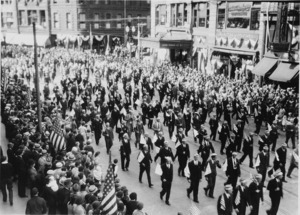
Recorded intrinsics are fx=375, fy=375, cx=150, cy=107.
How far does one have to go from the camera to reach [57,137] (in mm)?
12984

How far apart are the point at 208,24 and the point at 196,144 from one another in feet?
64.6

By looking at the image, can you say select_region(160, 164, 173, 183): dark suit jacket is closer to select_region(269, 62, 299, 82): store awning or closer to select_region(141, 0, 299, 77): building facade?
select_region(269, 62, 299, 82): store awning

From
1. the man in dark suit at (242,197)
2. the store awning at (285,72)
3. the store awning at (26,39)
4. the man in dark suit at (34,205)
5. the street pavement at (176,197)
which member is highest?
the store awning at (26,39)

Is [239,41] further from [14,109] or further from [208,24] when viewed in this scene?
[14,109]

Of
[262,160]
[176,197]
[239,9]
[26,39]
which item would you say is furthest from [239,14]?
[26,39]

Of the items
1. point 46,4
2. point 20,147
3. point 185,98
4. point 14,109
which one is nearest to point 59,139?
point 20,147

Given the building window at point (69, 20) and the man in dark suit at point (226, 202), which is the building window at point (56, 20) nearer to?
the building window at point (69, 20)

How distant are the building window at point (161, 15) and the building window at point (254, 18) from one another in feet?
45.4

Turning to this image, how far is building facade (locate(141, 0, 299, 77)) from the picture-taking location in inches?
1109

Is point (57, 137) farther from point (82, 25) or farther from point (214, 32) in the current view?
point (82, 25)

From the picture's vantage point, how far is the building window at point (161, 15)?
40656 millimetres

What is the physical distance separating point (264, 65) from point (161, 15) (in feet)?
59.1

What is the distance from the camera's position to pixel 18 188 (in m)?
11.4

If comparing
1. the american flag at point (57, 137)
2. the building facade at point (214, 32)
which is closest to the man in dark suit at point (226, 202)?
the american flag at point (57, 137)
